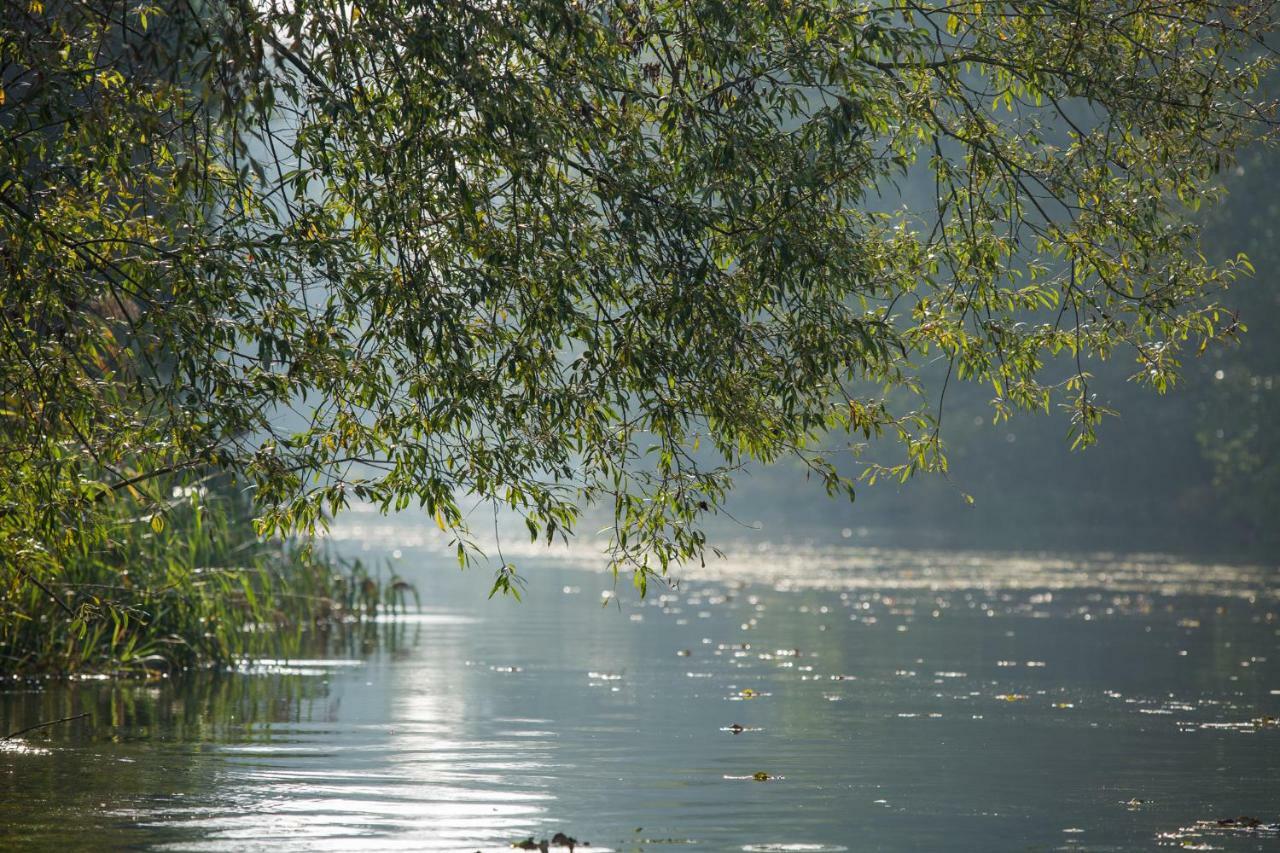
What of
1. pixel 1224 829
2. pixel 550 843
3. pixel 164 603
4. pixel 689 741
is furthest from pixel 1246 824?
pixel 164 603

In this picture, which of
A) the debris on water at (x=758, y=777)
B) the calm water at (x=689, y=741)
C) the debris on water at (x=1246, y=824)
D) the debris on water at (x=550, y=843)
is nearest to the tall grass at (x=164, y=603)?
the calm water at (x=689, y=741)

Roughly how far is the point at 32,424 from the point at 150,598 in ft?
24.1

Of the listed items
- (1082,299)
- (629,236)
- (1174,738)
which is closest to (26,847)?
(629,236)

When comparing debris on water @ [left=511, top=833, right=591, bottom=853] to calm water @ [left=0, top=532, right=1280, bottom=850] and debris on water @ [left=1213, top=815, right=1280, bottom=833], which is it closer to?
calm water @ [left=0, top=532, right=1280, bottom=850]

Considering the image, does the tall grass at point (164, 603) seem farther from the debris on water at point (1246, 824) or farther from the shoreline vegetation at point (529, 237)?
the debris on water at point (1246, 824)

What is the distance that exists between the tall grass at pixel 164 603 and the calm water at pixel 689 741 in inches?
20.9

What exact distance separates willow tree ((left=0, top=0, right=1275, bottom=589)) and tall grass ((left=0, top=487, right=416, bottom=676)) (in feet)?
13.1

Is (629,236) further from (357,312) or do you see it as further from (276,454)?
(276,454)

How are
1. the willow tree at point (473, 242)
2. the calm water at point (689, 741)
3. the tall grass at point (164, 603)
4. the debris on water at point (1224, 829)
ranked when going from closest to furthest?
the willow tree at point (473, 242) < the debris on water at point (1224, 829) < the calm water at point (689, 741) < the tall grass at point (164, 603)

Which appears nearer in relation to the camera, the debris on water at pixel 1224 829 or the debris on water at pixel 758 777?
Answer: the debris on water at pixel 1224 829

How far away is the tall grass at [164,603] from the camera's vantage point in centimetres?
1598

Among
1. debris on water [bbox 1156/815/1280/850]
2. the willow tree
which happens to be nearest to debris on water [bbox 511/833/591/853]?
the willow tree

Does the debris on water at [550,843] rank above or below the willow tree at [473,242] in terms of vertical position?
below

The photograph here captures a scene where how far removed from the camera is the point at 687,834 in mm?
9906
